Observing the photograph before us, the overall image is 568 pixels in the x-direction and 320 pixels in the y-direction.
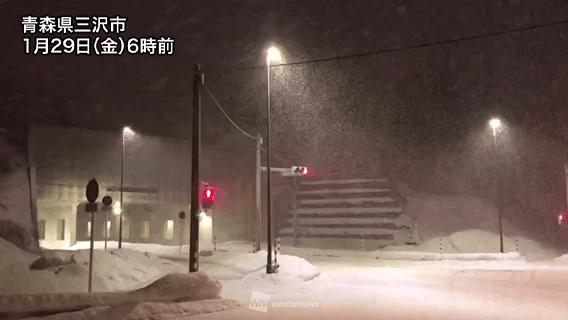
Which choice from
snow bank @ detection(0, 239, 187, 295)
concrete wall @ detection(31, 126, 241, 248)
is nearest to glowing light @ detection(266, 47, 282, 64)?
snow bank @ detection(0, 239, 187, 295)

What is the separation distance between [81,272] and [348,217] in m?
34.1

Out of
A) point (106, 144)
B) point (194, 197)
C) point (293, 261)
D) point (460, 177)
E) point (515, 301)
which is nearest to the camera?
point (515, 301)

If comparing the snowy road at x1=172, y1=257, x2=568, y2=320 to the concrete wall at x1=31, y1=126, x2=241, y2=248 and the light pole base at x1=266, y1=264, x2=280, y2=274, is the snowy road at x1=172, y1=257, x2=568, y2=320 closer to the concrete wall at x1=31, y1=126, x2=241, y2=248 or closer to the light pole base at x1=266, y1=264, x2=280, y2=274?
the light pole base at x1=266, y1=264, x2=280, y2=274

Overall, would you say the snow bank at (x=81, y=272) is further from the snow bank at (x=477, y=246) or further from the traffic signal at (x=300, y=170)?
the snow bank at (x=477, y=246)

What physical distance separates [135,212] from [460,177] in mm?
30946

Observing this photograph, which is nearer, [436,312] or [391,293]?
[436,312]

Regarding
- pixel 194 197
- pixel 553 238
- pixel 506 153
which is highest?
pixel 506 153

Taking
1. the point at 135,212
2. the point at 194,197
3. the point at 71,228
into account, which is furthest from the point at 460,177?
the point at 194,197

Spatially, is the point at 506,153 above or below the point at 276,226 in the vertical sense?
above

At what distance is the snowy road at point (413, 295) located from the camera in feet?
35.3

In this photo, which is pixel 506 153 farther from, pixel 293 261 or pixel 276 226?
pixel 293 261

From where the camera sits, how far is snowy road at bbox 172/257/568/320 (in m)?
10.8

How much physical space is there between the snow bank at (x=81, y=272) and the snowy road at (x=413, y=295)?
283 centimetres

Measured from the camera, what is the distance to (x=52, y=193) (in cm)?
3594
